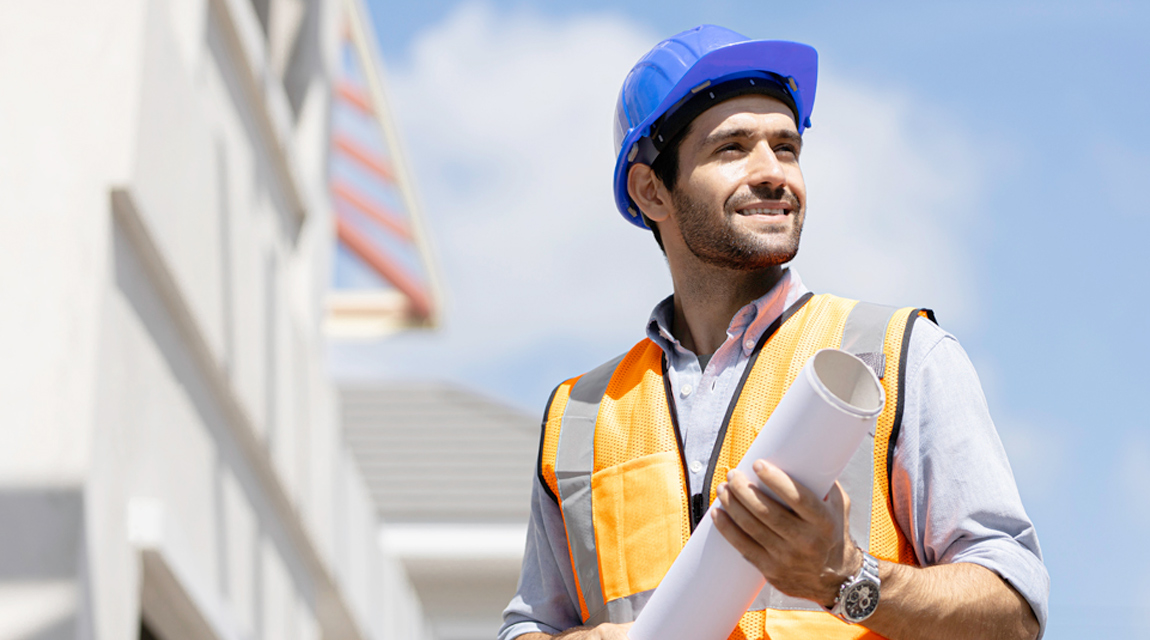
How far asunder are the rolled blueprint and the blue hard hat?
930 mm

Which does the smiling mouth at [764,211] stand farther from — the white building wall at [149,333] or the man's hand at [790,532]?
the white building wall at [149,333]

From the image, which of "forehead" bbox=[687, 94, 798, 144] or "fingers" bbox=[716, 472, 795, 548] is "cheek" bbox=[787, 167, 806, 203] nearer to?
"forehead" bbox=[687, 94, 798, 144]

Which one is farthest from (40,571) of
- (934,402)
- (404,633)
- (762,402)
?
(404,633)

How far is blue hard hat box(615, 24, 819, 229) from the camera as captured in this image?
2766 millimetres

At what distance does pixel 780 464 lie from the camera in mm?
1984

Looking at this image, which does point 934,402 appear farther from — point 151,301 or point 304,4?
point 304,4

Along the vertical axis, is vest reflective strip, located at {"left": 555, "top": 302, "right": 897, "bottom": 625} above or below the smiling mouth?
below

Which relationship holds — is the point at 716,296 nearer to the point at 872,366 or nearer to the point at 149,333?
the point at 872,366

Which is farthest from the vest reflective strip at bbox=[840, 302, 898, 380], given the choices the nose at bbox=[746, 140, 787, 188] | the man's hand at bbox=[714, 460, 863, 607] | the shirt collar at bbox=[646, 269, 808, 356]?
the man's hand at bbox=[714, 460, 863, 607]

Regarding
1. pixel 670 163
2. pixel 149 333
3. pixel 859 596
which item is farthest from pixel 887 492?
pixel 149 333

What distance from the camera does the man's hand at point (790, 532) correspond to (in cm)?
197

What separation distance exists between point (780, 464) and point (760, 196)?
2.71 ft

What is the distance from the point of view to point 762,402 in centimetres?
246

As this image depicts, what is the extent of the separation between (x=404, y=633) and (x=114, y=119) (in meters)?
7.42
